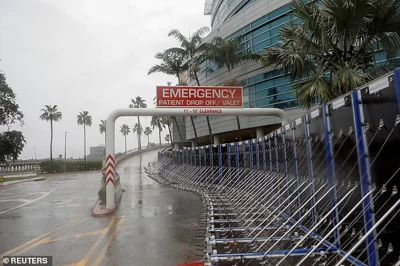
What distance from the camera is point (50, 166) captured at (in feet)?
134

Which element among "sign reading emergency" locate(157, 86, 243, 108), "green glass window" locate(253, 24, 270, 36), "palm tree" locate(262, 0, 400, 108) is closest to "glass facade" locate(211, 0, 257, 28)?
"green glass window" locate(253, 24, 270, 36)

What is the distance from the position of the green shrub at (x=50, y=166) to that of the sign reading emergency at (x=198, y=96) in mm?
34245

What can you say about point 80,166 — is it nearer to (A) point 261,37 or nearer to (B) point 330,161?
(A) point 261,37

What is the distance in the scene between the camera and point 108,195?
1120 cm

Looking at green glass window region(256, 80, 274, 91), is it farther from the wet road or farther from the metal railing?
the metal railing

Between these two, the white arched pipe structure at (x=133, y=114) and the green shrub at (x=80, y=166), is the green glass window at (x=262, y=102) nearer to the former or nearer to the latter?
the white arched pipe structure at (x=133, y=114)

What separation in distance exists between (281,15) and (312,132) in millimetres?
19988

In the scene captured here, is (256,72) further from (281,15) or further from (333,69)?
(333,69)

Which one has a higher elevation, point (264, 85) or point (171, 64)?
point (171, 64)

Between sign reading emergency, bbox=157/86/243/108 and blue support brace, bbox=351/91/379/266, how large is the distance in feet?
28.5

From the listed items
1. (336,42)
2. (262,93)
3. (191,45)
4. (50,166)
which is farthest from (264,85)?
(50,166)

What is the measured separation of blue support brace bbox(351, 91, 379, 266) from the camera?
351 cm

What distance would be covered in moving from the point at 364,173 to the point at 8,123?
3403 centimetres

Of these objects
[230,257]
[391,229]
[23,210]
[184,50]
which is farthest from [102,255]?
[184,50]
